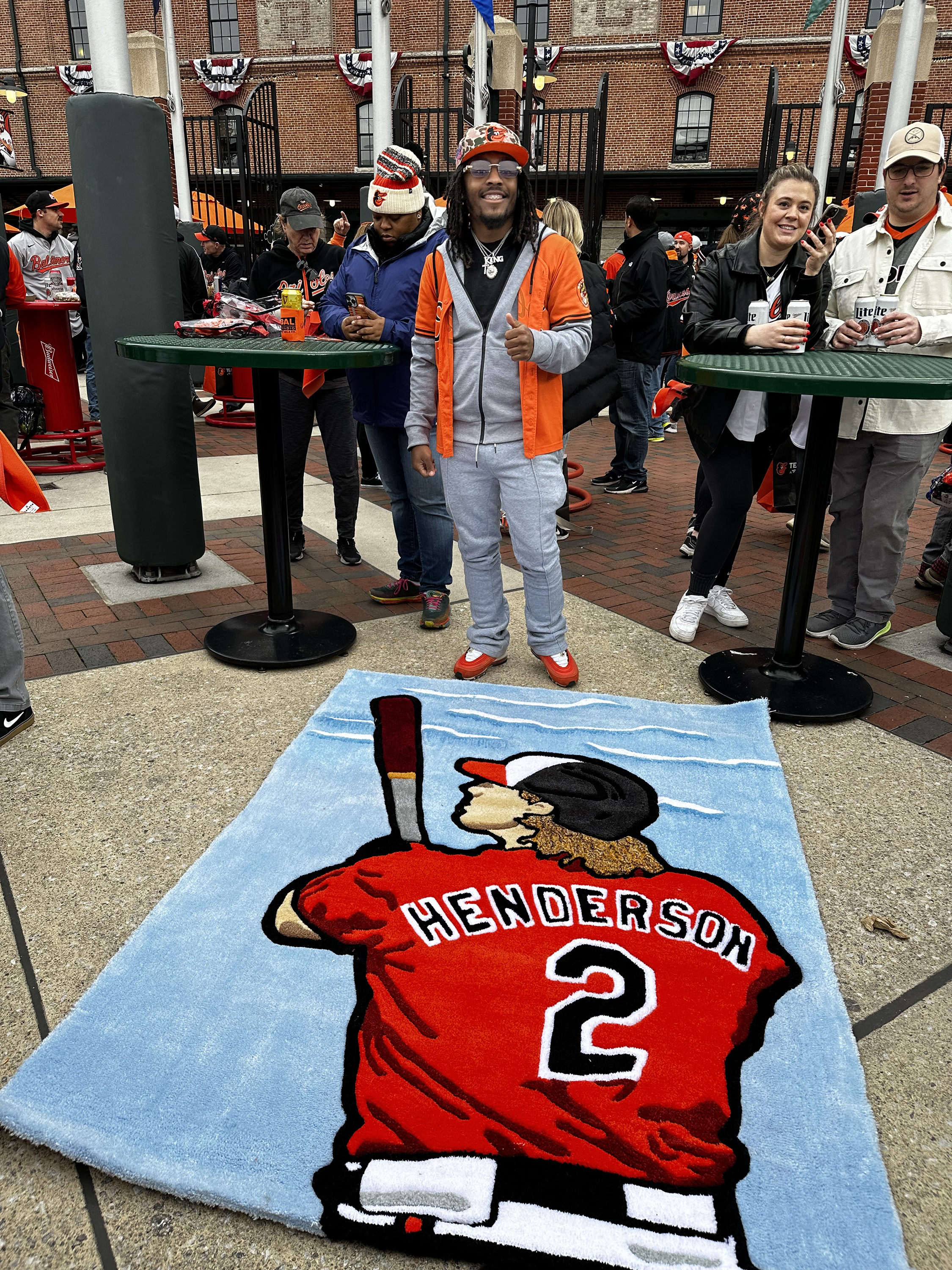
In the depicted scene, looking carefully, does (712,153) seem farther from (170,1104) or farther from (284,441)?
(170,1104)

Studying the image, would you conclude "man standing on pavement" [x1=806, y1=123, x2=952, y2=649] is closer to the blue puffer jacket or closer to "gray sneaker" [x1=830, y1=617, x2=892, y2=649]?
"gray sneaker" [x1=830, y1=617, x2=892, y2=649]

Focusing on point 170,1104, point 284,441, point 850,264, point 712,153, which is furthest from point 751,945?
point 712,153

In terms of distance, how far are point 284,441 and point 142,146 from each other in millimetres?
1410

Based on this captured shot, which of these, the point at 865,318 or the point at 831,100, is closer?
the point at 865,318

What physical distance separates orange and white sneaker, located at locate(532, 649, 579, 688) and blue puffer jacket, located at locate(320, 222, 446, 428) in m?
1.22

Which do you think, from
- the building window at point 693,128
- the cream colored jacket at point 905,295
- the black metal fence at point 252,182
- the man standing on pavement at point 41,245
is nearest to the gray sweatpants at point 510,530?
the cream colored jacket at point 905,295

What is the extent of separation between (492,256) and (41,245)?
6.01 meters

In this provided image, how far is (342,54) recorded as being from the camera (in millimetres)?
23922

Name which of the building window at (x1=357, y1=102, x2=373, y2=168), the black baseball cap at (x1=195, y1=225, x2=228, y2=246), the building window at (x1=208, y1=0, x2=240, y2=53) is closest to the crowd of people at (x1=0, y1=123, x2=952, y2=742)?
the black baseball cap at (x1=195, y1=225, x2=228, y2=246)

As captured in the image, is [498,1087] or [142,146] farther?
[142,146]

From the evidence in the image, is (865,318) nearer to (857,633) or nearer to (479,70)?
(857,633)

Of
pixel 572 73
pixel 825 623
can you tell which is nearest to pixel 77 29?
pixel 572 73

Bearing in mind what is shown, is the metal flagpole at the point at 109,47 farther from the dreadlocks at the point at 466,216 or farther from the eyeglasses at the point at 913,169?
the eyeglasses at the point at 913,169

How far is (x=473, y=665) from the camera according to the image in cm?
357
